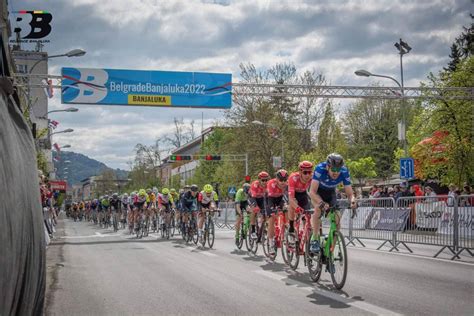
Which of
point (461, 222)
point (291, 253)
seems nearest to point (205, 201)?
point (291, 253)

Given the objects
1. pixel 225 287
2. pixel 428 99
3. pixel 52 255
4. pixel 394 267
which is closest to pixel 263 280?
pixel 225 287

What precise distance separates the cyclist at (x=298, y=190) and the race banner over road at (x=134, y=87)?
1667cm

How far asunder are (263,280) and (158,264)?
11.9ft

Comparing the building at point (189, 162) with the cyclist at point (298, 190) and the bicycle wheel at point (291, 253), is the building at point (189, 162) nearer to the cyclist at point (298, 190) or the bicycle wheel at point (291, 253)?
the bicycle wheel at point (291, 253)

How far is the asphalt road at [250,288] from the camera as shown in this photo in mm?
7055

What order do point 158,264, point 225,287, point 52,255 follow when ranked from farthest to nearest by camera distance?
1. point 52,255
2. point 158,264
3. point 225,287

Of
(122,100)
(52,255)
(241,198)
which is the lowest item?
(52,255)

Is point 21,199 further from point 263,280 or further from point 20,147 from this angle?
point 263,280

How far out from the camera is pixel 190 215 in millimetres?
19531

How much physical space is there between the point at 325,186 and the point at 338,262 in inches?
47.2

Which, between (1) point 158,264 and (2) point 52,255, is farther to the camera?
(2) point 52,255

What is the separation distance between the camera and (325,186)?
9164 millimetres

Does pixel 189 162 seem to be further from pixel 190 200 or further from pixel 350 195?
pixel 350 195

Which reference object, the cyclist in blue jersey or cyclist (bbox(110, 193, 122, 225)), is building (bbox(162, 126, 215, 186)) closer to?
cyclist (bbox(110, 193, 122, 225))
